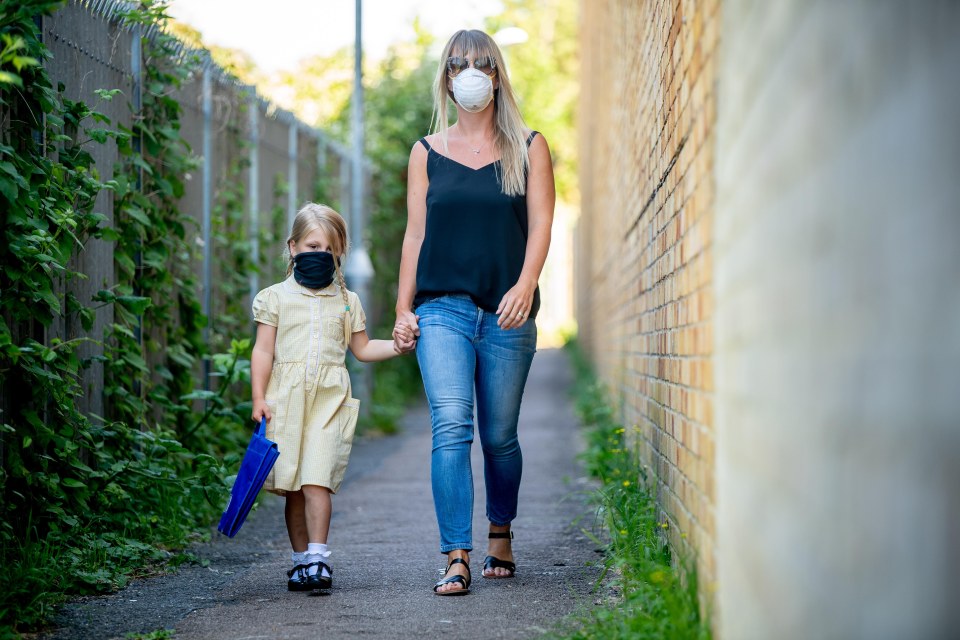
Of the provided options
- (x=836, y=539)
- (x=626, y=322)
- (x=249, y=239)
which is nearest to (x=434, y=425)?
(x=836, y=539)

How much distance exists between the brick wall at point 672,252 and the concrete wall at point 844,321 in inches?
13.5

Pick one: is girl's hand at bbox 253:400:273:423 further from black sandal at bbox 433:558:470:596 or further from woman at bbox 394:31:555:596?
black sandal at bbox 433:558:470:596

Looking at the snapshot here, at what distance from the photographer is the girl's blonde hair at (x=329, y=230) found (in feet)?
14.1

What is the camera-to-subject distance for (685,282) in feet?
10.8

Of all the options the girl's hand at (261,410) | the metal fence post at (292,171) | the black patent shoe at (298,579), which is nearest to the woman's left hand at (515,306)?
the girl's hand at (261,410)

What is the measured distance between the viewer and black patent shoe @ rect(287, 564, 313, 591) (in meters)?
4.05

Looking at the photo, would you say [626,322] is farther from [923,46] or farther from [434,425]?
[923,46]

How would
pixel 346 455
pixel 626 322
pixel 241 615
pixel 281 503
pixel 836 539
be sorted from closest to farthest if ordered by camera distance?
pixel 836 539 → pixel 241 615 → pixel 346 455 → pixel 281 503 → pixel 626 322

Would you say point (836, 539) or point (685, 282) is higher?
point (685, 282)

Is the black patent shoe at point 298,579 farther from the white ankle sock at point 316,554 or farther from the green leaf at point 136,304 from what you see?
the green leaf at point 136,304

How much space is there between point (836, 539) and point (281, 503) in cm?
478

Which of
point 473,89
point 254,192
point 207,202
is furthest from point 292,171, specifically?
point 473,89

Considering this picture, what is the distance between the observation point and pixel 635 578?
11.6 ft

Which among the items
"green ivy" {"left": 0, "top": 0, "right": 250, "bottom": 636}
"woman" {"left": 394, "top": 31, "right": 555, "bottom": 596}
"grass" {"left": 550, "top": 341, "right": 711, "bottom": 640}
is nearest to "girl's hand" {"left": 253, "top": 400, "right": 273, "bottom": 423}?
"woman" {"left": 394, "top": 31, "right": 555, "bottom": 596}
